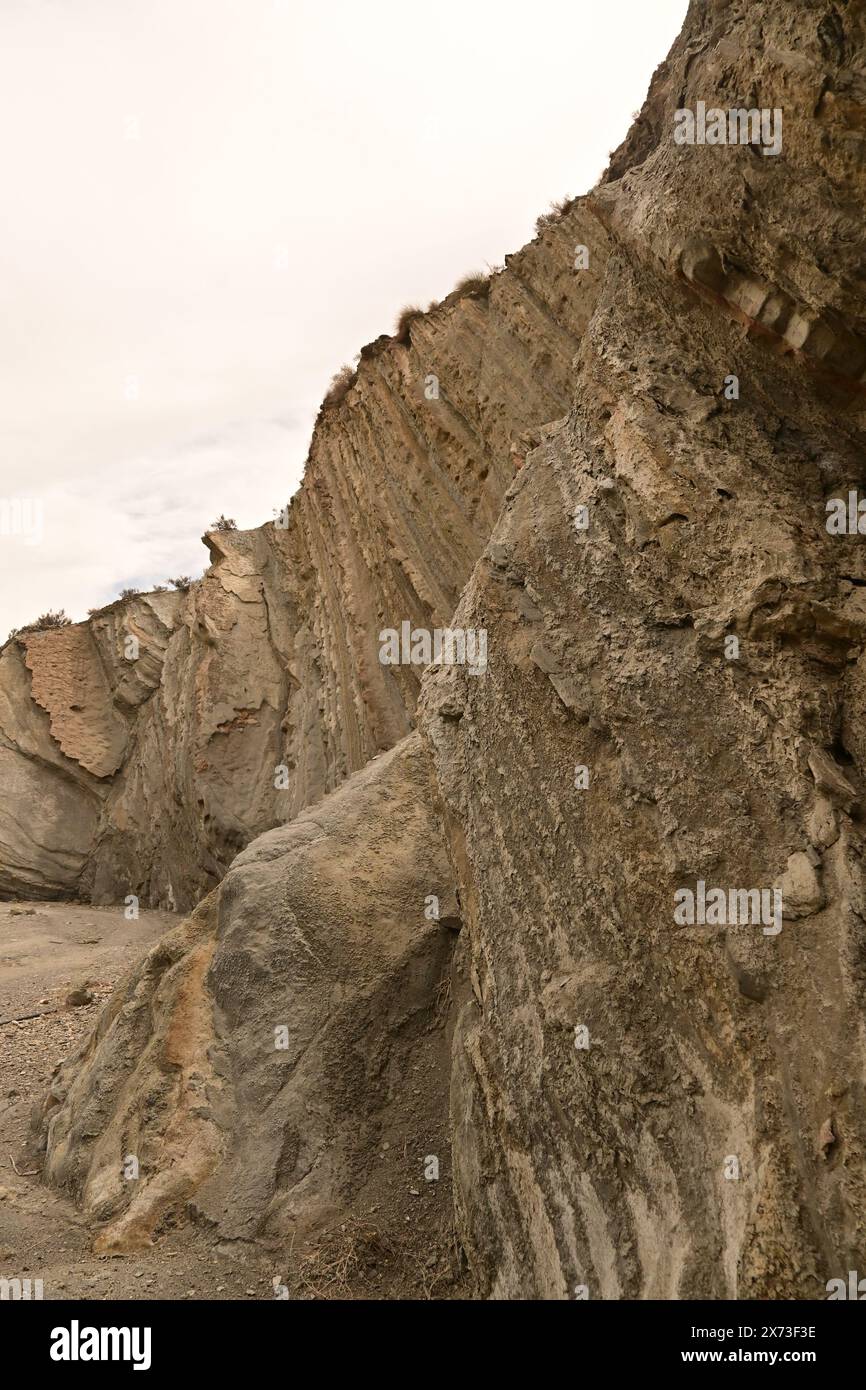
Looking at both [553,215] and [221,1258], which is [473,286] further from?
[221,1258]

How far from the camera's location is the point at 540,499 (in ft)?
18.9

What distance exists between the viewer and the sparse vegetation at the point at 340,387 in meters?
14.0

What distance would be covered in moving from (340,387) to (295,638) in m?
4.16

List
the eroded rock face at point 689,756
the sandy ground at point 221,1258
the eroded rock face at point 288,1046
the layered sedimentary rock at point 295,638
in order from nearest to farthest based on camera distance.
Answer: the eroded rock face at point 689,756, the sandy ground at point 221,1258, the eroded rock face at point 288,1046, the layered sedimentary rock at point 295,638

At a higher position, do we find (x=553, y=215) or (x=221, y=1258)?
(x=553, y=215)

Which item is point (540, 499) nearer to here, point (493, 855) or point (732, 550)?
point (732, 550)

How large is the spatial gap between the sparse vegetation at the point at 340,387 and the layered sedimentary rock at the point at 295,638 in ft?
0.35

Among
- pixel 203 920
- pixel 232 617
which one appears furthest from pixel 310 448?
pixel 203 920

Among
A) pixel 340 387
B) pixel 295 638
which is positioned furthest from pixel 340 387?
pixel 295 638

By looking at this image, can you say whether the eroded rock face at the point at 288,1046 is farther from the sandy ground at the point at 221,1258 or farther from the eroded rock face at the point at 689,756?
the eroded rock face at the point at 689,756

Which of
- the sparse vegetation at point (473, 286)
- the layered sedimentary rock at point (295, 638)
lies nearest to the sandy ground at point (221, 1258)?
the layered sedimentary rock at point (295, 638)

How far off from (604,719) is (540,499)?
153 centimetres

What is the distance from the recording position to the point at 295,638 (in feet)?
53.9

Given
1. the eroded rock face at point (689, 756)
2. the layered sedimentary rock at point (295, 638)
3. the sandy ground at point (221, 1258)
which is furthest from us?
the layered sedimentary rock at point (295, 638)
